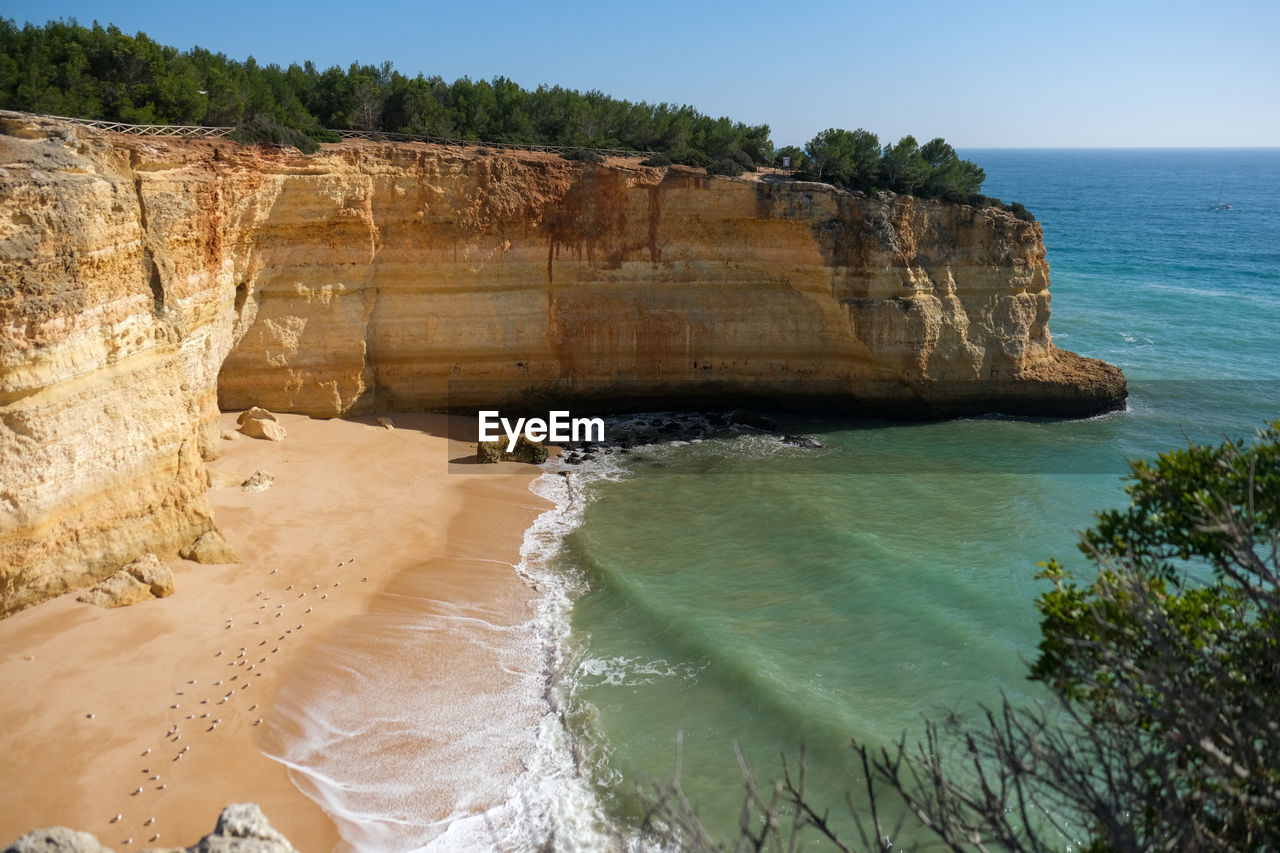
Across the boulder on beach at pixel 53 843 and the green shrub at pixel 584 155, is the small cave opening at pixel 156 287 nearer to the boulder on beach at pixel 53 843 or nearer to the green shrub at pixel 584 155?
the boulder on beach at pixel 53 843

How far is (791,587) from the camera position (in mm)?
16234

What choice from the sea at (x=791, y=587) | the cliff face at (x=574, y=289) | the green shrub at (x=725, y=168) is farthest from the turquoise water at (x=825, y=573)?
the green shrub at (x=725, y=168)

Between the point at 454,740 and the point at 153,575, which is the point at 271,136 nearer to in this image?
the point at 153,575

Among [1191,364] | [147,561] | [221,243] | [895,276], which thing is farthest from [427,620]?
[1191,364]

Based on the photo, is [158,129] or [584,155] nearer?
[158,129]

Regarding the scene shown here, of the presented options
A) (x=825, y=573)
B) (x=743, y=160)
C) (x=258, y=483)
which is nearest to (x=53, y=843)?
(x=258, y=483)

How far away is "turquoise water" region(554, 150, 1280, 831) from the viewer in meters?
12.3

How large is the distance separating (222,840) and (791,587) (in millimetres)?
11288

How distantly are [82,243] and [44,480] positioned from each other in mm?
3577

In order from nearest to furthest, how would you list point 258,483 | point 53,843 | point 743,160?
1. point 53,843
2. point 258,483
3. point 743,160

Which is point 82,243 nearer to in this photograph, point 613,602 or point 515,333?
point 613,602

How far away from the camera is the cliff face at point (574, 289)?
793 inches

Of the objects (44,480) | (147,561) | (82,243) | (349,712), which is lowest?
(349,712)

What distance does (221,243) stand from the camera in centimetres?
1870
